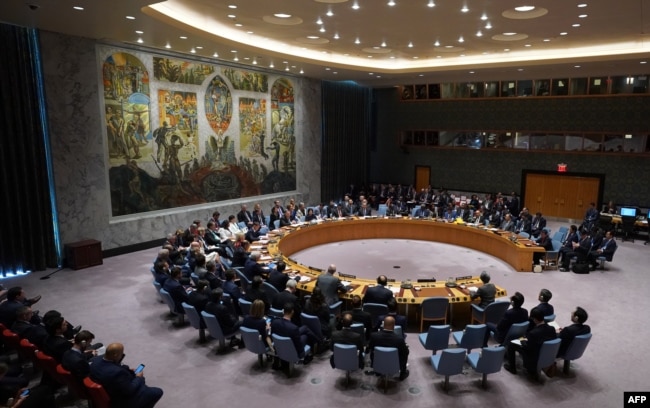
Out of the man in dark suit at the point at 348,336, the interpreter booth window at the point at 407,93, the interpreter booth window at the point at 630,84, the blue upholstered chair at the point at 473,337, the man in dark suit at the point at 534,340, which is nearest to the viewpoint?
the man in dark suit at the point at 348,336

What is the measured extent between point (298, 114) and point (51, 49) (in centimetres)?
963

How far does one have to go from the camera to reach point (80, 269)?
11219 mm

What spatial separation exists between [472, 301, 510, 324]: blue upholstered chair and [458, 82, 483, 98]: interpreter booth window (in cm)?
1451

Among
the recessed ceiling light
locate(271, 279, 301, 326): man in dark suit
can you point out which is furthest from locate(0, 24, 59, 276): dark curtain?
the recessed ceiling light

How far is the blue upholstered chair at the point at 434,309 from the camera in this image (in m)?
7.42

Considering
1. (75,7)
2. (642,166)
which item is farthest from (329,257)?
(642,166)

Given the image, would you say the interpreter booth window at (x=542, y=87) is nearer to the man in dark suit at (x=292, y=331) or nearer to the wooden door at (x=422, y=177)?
the wooden door at (x=422, y=177)

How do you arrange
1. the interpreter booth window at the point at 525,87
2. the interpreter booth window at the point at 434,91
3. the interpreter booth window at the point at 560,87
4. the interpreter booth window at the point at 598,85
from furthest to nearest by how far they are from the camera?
the interpreter booth window at the point at 434,91 → the interpreter booth window at the point at 525,87 → the interpreter booth window at the point at 560,87 → the interpreter booth window at the point at 598,85

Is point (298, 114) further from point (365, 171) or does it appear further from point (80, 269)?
point (80, 269)

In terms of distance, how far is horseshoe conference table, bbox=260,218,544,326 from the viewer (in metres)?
8.04

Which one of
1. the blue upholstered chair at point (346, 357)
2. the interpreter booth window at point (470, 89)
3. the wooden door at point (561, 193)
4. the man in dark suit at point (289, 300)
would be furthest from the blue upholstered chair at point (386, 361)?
the interpreter booth window at point (470, 89)

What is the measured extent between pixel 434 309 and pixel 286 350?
2.81m

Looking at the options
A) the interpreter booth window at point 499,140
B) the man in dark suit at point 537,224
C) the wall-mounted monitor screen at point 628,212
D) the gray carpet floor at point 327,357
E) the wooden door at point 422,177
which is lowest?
the gray carpet floor at point 327,357

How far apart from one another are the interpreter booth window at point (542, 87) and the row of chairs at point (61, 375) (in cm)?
1872
